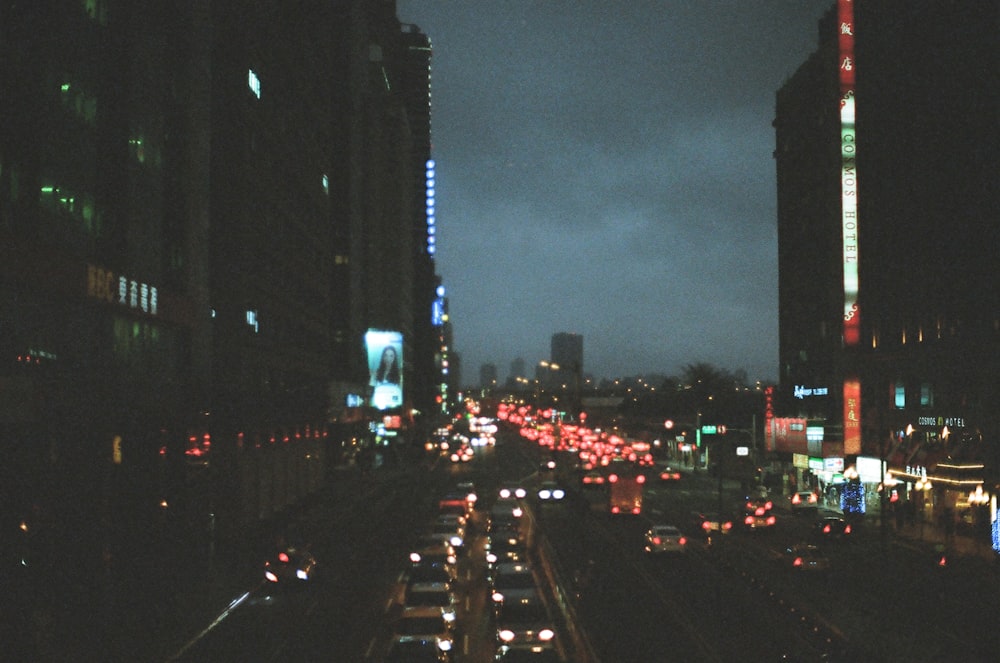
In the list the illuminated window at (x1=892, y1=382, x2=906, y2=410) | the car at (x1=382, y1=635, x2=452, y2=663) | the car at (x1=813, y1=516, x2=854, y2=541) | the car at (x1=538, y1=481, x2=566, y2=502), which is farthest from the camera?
the car at (x1=538, y1=481, x2=566, y2=502)

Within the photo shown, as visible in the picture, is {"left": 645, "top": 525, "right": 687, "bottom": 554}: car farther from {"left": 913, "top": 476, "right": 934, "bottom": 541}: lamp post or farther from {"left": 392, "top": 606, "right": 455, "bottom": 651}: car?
{"left": 392, "top": 606, "right": 455, "bottom": 651}: car

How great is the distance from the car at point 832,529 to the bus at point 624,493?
11518 millimetres

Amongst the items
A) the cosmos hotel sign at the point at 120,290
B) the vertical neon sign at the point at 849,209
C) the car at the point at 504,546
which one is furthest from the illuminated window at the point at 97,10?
the vertical neon sign at the point at 849,209

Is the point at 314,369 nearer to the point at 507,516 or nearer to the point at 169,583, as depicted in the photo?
the point at 507,516

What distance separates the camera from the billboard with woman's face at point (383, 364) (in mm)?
106312

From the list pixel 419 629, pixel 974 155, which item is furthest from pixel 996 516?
pixel 419 629

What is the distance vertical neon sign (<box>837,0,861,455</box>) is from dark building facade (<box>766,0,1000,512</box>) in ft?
0.23

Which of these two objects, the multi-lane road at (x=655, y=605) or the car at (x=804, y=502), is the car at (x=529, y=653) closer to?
the multi-lane road at (x=655, y=605)

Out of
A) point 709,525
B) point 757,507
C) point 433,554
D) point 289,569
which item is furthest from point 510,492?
point 289,569

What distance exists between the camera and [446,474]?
88812 millimetres

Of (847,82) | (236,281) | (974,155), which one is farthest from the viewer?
(847,82)

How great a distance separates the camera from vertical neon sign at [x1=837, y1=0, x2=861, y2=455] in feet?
183

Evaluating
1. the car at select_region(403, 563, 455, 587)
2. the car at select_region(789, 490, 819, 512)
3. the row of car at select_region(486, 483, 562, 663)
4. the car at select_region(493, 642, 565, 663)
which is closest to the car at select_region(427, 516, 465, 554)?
the row of car at select_region(486, 483, 562, 663)

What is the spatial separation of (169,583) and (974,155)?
3847 cm
